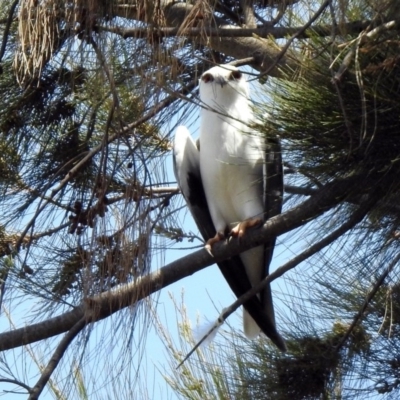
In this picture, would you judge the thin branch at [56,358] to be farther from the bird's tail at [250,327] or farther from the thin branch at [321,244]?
the bird's tail at [250,327]

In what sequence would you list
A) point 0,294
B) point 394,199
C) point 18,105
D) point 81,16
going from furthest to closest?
point 18,105 → point 0,294 → point 394,199 → point 81,16

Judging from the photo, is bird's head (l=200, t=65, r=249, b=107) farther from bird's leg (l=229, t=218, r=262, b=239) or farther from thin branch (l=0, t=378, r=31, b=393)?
thin branch (l=0, t=378, r=31, b=393)

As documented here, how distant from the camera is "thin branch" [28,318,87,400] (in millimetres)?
2260

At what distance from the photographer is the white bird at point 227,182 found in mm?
3361

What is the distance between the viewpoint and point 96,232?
2.17m

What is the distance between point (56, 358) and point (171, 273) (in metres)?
0.34

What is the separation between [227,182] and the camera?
3502 millimetres

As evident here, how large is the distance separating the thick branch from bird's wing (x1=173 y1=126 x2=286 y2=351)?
0.71 meters

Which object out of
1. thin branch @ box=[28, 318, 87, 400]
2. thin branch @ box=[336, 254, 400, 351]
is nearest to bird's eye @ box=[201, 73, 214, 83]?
thin branch @ box=[336, 254, 400, 351]

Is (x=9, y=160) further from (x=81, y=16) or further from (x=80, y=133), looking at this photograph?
(x=81, y=16)

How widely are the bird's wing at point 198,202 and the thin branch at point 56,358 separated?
1.09 meters

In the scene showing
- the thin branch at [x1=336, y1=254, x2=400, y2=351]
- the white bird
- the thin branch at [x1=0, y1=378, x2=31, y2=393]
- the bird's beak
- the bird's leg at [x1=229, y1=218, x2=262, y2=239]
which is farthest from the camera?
the bird's beak

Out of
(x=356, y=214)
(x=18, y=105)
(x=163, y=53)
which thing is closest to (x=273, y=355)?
(x=356, y=214)

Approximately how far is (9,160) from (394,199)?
4.25 ft
